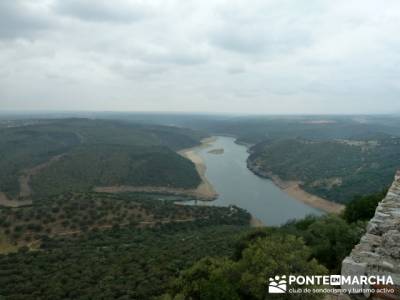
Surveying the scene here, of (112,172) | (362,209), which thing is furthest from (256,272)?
(112,172)

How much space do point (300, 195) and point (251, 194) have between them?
12.0m

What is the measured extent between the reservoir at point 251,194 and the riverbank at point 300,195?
1.67 metres

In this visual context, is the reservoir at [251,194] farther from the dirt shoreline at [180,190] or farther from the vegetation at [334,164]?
the vegetation at [334,164]

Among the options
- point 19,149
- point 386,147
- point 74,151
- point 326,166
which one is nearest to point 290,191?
point 326,166

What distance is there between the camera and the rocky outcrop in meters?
7.16

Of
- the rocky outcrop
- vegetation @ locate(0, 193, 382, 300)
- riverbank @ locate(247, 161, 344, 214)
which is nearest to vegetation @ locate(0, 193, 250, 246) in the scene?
vegetation @ locate(0, 193, 382, 300)

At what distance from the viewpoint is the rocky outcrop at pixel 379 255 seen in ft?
23.5

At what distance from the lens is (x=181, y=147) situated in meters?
171

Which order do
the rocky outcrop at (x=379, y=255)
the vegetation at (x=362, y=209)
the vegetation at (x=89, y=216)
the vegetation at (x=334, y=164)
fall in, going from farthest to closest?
the vegetation at (x=334, y=164), the vegetation at (x=89, y=216), the vegetation at (x=362, y=209), the rocky outcrop at (x=379, y=255)

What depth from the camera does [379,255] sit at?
7805 millimetres

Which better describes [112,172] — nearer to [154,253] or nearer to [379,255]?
[154,253]

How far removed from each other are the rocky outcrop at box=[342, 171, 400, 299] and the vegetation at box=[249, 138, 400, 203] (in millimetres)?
65256

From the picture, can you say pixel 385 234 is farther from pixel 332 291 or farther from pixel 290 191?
pixel 290 191

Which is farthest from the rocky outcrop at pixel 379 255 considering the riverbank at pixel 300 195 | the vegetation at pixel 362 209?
the riverbank at pixel 300 195
